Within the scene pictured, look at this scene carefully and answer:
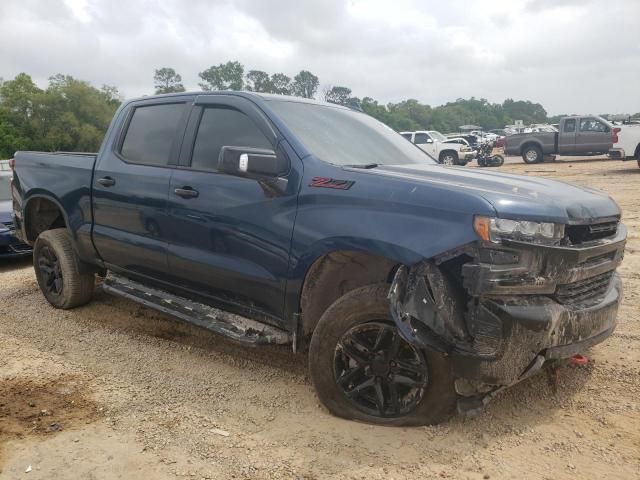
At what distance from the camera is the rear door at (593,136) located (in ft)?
71.2

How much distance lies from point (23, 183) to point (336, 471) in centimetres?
429

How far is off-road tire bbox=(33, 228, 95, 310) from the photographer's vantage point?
5.05 meters

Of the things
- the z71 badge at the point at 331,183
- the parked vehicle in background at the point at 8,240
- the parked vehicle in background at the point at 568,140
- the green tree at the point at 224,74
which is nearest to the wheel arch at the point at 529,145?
the parked vehicle in background at the point at 568,140

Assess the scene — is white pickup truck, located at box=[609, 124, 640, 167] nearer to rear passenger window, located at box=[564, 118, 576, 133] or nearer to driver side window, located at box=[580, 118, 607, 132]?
driver side window, located at box=[580, 118, 607, 132]

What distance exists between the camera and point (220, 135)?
3.80 m

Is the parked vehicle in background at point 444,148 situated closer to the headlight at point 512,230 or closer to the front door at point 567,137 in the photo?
the front door at point 567,137

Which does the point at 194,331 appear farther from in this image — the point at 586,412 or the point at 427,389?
the point at 586,412

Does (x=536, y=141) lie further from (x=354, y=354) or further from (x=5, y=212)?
(x=354, y=354)

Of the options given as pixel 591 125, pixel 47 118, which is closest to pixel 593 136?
pixel 591 125

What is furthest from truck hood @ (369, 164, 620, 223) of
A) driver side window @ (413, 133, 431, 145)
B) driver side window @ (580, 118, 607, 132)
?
driver side window @ (413, 133, 431, 145)

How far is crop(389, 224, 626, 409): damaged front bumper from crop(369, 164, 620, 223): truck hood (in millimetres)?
161

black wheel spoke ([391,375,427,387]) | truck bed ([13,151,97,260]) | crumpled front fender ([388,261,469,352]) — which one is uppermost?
truck bed ([13,151,97,260])

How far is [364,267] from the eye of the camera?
3242 mm

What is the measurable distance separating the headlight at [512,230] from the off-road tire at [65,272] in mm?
3819
